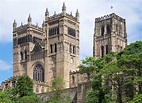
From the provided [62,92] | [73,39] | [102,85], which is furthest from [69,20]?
[102,85]

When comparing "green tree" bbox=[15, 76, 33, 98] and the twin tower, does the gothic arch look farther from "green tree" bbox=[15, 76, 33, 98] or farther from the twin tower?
"green tree" bbox=[15, 76, 33, 98]

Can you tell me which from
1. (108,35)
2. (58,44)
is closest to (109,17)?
(108,35)

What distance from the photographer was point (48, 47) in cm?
12962

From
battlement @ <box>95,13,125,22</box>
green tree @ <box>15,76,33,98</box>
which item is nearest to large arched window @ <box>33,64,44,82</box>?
battlement @ <box>95,13,125,22</box>

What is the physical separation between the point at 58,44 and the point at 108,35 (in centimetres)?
1388

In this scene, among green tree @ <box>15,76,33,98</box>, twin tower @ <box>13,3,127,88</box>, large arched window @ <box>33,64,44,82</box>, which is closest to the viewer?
green tree @ <box>15,76,33,98</box>

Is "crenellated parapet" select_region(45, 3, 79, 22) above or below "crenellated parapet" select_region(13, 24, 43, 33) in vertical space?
above

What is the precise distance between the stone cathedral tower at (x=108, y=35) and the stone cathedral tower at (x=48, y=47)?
18.0 feet

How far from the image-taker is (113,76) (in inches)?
2518

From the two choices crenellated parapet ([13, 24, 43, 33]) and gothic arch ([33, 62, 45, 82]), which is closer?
gothic arch ([33, 62, 45, 82])

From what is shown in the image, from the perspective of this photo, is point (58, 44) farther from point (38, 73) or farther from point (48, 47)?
point (38, 73)

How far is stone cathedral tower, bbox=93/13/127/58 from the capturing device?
12888 centimetres

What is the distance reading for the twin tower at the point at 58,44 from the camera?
416 feet

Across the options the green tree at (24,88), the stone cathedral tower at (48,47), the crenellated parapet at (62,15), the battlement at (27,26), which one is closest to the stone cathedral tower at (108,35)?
the stone cathedral tower at (48,47)
